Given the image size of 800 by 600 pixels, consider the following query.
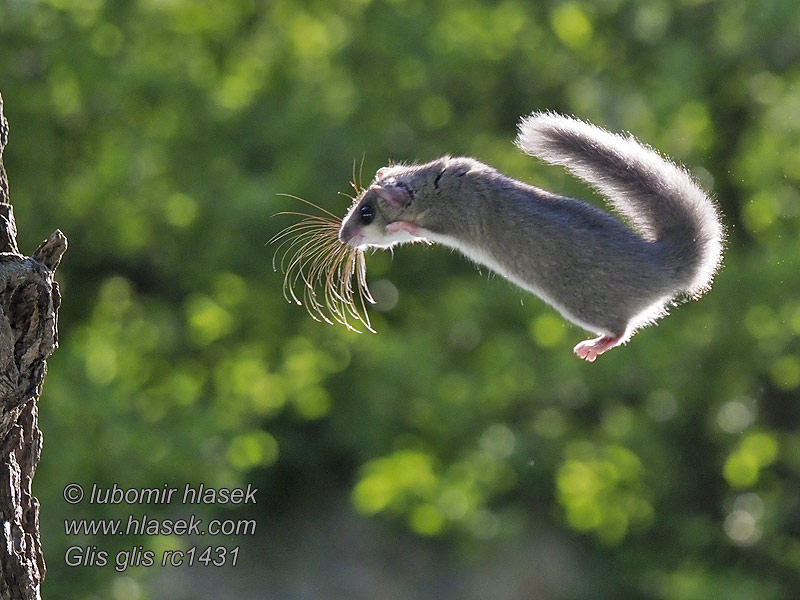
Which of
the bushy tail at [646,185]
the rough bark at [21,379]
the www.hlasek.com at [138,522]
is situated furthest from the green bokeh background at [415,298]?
the bushy tail at [646,185]

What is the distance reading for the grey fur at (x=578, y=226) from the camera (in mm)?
2225

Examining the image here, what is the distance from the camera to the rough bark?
2.37m

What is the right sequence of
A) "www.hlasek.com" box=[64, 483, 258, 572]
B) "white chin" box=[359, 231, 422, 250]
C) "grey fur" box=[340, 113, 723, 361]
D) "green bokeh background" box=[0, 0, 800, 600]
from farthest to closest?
"green bokeh background" box=[0, 0, 800, 600], "www.hlasek.com" box=[64, 483, 258, 572], "white chin" box=[359, 231, 422, 250], "grey fur" box=[340, 113, 723, 361]

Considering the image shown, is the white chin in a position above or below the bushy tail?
below

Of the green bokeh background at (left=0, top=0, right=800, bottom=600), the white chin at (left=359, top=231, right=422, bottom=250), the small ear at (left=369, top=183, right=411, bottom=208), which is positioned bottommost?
the white chin at (left=359, top=231, right=422, bottom=250)

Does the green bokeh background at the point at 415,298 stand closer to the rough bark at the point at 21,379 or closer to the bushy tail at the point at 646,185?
the rough bark at the point at 21,379

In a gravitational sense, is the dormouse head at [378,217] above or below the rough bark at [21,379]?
above

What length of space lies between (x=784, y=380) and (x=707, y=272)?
6.82m

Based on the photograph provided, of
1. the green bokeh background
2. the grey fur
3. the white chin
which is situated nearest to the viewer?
the grey fur

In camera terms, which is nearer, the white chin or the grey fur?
the grey fur

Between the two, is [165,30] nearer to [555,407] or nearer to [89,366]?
[89,366]

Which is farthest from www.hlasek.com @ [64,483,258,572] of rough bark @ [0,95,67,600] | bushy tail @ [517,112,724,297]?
bushy tail @ [517,112,724,297]

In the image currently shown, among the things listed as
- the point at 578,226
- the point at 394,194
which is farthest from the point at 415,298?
the point at 578,226

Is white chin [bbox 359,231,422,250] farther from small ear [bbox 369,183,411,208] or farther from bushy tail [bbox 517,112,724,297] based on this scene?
bushy tail [bbox 517,112,724,297]
